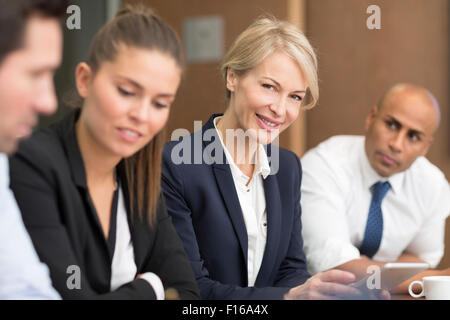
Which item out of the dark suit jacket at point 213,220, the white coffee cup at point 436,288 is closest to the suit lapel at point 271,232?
the dark suit jacket at point 213,220

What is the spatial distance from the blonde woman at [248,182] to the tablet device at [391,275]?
3cm

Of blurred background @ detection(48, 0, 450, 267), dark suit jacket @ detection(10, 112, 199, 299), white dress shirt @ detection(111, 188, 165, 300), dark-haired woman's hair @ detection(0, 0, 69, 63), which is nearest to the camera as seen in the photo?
dark-haired woman's hair @ detection(0, 0, 69, 63)

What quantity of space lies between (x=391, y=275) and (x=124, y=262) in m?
0.50

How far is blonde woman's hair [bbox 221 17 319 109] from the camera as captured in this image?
1.13m

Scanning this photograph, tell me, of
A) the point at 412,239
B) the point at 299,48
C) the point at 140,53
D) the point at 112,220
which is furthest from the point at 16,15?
the point at 412,239

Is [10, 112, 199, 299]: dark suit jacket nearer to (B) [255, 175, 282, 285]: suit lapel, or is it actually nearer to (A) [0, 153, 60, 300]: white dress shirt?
(A) [0, 153, 60, 300]: white dress shirt

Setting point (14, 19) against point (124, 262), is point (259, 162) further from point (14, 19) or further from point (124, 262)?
point (14, 19)

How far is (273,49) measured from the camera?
3.72 ft

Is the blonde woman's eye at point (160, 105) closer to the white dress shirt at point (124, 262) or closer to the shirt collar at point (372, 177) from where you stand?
the white dress shirt at point (124, 262)

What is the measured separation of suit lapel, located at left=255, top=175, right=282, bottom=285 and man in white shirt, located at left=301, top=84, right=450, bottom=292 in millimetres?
322

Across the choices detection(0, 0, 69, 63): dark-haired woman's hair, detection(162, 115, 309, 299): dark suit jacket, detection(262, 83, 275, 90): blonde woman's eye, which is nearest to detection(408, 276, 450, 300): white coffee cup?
detection(162, 115, 309, 299): dark suit jacket

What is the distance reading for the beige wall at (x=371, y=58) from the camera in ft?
6.02

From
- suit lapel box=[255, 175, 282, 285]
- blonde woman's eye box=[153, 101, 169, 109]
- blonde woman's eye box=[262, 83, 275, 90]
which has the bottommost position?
suit lapel box=[255, 175, 282, 285]

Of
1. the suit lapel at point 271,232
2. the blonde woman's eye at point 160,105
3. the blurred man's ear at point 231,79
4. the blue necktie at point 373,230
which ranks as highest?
the blurred man's ear at point 231,79
